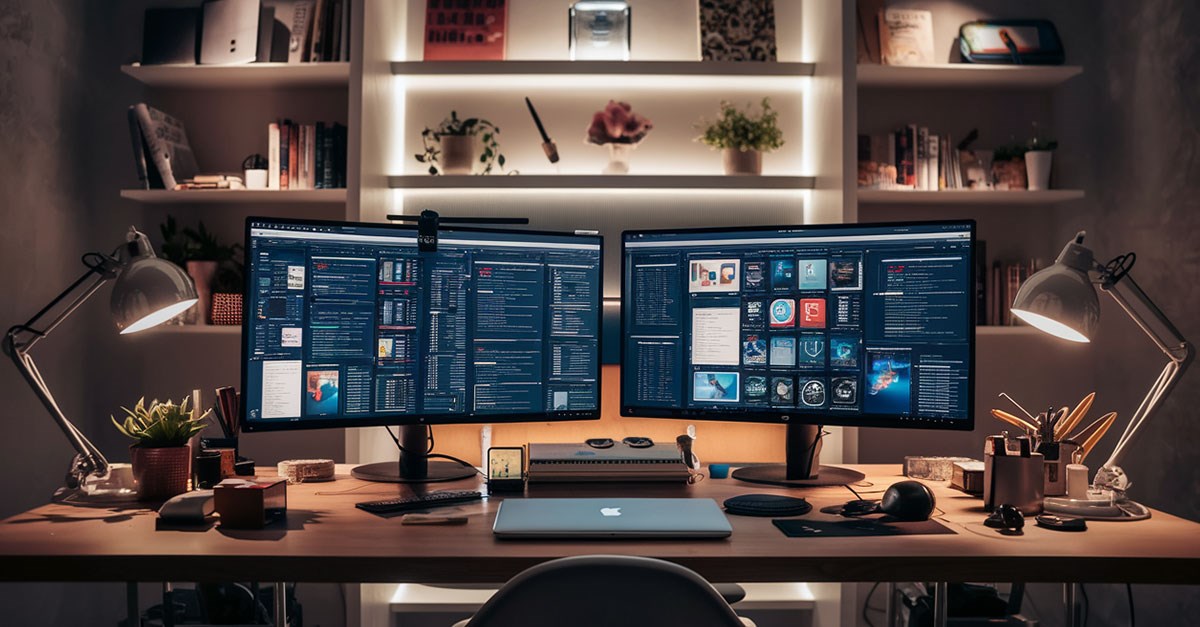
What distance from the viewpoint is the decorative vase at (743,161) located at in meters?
2.86

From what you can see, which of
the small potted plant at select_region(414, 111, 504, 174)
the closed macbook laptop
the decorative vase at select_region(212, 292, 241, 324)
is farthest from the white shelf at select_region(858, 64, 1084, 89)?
the decorative vase at select_region(212, 292, 241, 324)

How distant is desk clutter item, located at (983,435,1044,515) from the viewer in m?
1.57

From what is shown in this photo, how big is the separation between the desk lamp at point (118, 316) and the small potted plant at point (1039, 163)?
2591 mm

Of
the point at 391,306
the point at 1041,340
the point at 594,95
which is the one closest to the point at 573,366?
the point at 391,306

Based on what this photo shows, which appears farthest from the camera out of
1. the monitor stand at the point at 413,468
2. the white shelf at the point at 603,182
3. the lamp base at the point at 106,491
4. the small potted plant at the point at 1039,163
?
the small potted plant at the point at 1039,163

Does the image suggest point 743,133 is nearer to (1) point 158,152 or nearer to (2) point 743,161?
(2) point 743,161

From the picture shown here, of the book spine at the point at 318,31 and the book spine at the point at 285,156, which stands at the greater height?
the book spine at the point at 318,31

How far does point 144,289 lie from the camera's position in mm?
1723

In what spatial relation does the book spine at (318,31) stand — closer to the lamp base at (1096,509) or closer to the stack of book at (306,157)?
the stack of book at (306,157)

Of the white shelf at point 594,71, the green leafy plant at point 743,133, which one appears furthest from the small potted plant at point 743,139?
the white shelf at point 594,71

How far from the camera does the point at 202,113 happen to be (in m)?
3.12

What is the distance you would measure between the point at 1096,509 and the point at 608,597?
113cm

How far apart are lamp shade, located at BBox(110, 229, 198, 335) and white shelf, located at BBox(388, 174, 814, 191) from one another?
3.75ft

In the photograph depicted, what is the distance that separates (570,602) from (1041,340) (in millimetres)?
2707
